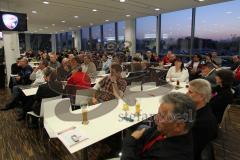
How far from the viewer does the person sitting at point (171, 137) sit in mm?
Answer: 1327

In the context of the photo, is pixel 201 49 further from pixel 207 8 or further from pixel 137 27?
pixel 137 27

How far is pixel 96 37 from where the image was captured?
15.5 meters

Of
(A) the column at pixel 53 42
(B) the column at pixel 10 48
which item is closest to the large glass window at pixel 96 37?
(A) the column at pixel 53 42

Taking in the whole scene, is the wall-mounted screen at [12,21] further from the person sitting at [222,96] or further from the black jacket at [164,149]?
the black jacket at [164,149]

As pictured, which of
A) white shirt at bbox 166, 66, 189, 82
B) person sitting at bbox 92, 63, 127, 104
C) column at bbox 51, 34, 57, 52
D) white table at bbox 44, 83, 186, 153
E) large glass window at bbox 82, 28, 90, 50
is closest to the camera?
white table at bbox 44, 83, 186, 153

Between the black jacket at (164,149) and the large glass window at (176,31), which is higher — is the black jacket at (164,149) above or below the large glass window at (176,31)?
below

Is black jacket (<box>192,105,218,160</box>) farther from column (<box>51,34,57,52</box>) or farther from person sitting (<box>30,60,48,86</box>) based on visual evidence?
column (<box>51,34,57,52</box>)

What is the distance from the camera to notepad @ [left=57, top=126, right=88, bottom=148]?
183 cm

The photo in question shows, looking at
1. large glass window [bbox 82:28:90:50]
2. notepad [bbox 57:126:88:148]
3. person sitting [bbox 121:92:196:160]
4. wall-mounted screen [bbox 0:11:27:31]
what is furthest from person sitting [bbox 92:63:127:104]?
large glass window [bbox 82:28:90:50]

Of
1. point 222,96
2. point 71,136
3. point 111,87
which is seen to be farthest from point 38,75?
point 222,96

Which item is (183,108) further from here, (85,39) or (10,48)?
(85,39)

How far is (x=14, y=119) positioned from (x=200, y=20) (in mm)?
8274

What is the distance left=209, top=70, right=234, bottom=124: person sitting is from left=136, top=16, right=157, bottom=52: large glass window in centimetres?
862

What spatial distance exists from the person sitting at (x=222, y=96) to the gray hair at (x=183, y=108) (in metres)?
1.28
